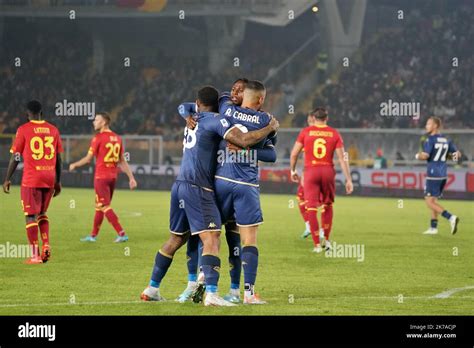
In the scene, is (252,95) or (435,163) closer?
(252,95)

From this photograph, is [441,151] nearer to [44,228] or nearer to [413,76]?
[44,228]

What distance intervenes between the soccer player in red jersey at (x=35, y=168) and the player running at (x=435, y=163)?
345 inches

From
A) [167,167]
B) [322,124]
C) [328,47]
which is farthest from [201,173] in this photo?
[328,47]

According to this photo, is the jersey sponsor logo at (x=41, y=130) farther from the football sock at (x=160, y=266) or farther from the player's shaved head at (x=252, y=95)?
the player's shaved head at (x=252, y=95)

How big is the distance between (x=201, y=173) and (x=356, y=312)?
2.10m

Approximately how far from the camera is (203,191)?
33.5ft

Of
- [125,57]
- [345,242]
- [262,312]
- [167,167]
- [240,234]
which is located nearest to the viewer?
[262,312]

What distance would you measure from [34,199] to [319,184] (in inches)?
192

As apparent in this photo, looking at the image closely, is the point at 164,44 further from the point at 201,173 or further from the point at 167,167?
the point at 201,173

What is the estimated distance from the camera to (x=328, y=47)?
158ft

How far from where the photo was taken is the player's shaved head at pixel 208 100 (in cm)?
1030

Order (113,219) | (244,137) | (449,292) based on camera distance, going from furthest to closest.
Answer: (113,219) → (449,292) → (244,137)

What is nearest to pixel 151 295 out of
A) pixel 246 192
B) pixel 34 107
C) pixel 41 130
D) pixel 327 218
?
pixel 246 192

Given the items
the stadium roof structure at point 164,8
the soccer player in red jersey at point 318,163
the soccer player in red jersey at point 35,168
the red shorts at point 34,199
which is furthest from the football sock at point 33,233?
the stadium roof structure at point 164,8
